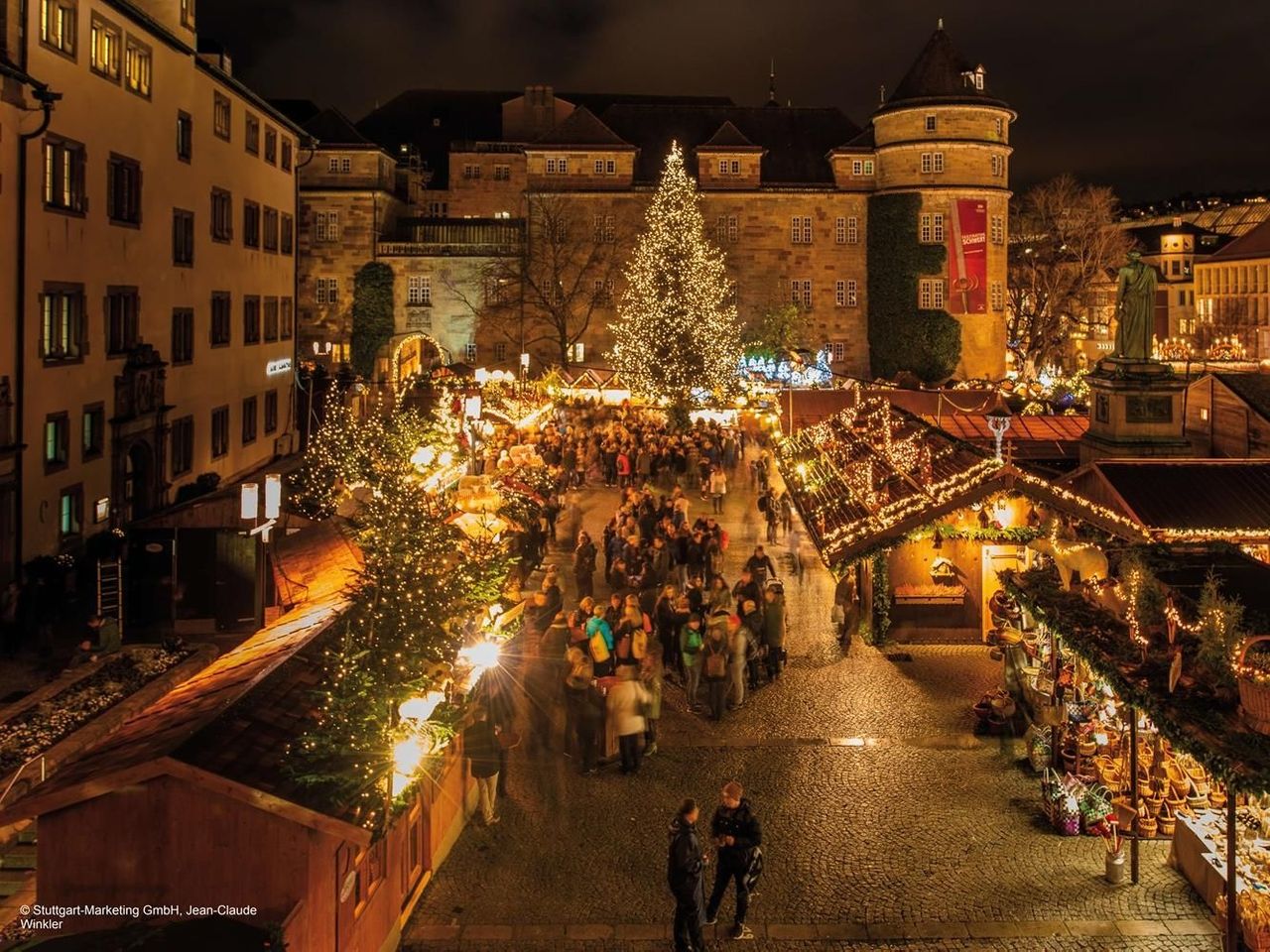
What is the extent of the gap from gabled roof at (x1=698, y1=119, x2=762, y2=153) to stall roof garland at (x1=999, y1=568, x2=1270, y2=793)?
49054 millimetres

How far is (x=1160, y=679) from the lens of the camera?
8.95 m

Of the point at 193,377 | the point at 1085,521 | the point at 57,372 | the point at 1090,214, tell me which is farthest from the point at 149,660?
the point at 1090,214

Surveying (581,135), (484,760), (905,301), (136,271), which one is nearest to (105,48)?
(136,271)

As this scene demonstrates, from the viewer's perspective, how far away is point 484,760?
438 inches

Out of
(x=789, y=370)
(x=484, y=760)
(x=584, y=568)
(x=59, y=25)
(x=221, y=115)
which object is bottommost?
(x=484, y=760)

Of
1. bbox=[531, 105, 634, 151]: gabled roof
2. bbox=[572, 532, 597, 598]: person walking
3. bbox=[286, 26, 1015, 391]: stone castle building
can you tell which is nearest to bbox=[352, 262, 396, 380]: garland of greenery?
bbox=[286, 26, 1015, 391]: stone castle building

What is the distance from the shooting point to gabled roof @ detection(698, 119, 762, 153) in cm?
5841

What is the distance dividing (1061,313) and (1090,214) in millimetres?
5894

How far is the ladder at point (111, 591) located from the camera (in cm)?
1778

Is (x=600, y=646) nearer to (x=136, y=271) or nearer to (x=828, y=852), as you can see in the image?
(x=828, y=852)

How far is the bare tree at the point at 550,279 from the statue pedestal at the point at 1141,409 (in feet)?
123

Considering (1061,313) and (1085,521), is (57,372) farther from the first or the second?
(1061,313)

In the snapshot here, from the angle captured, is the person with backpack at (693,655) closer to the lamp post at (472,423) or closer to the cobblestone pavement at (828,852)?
the cobblestone pavement at (828,852)

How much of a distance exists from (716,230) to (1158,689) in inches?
2035
